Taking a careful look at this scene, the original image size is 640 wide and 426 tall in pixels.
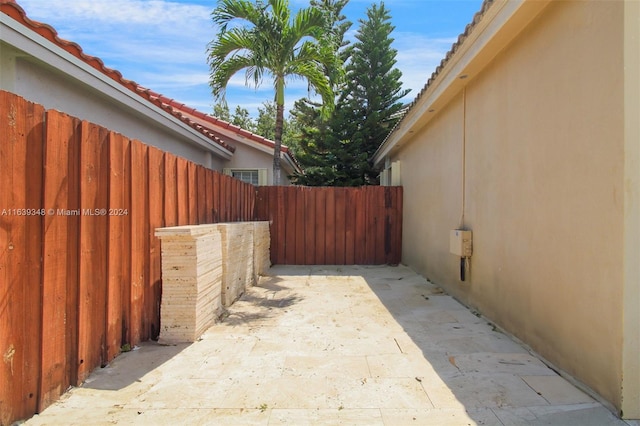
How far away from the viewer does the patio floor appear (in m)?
2.37

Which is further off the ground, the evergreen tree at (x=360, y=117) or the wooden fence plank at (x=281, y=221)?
the evergreen tree at (x=360, y=117)

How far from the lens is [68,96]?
4.65 meters

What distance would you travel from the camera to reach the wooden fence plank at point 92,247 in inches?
107

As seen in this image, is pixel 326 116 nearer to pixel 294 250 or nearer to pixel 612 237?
pixel 294 250

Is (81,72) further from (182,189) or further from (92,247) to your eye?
(92,247)

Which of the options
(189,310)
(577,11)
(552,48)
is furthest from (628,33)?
(189,310)

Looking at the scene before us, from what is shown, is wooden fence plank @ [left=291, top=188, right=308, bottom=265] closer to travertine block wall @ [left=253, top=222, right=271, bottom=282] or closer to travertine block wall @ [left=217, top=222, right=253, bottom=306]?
travertine block wall @ [left=253, top=222, right=271, bottom=282]

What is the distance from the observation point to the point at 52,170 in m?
2.43

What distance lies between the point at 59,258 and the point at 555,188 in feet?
12.8

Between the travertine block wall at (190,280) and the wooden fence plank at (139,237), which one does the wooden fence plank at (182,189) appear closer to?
the travertine block wall at (190,280)

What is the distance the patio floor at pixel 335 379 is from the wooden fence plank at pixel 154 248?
29 cm

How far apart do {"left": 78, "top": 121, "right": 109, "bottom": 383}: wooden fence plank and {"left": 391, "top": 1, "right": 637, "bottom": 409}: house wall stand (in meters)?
3.73

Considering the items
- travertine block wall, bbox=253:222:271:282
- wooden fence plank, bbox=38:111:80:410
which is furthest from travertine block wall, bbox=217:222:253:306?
wooden fence plank, bbox=38:111:80:410

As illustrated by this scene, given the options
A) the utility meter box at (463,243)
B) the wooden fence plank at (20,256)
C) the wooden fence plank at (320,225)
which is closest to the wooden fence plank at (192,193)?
the wooden fence plank at (20,256)
